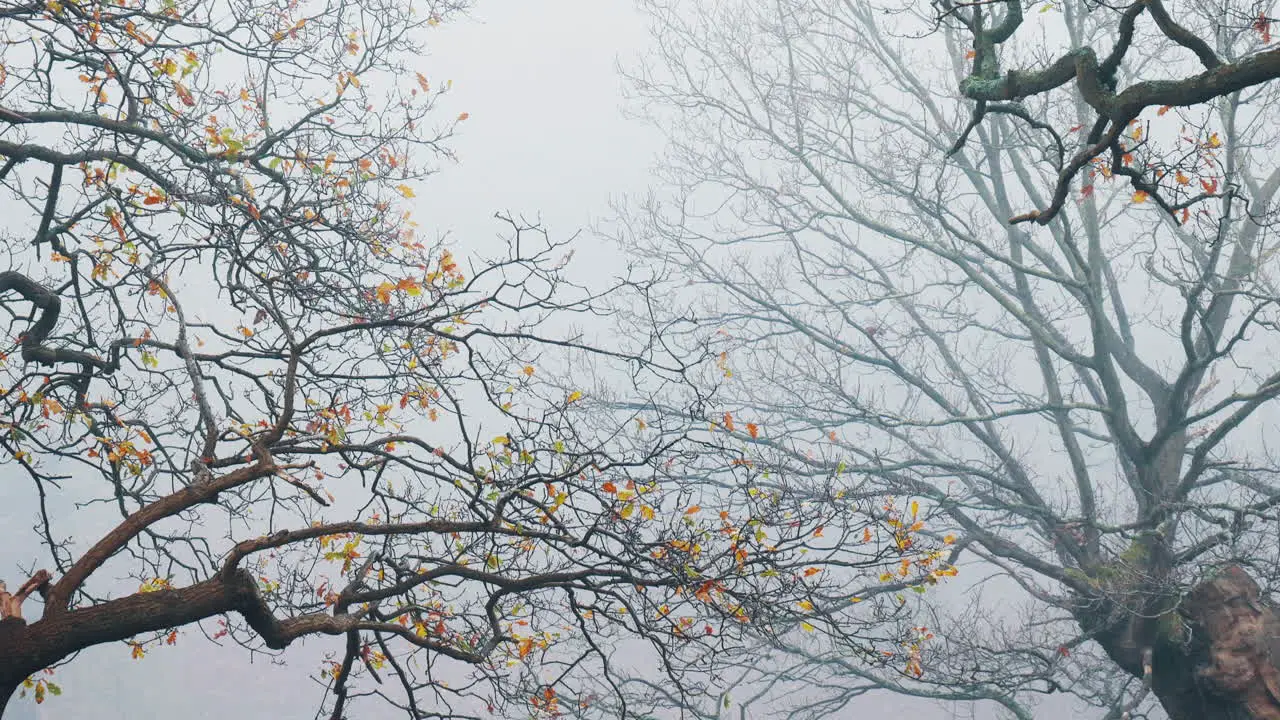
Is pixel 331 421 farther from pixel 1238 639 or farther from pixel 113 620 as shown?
pixel 1238 639

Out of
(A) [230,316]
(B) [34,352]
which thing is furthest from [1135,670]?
(A) [230,316]

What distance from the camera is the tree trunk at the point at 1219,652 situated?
7523 mm

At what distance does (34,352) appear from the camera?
5.89m

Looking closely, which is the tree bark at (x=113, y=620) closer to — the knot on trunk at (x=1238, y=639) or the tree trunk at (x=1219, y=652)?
the tree trunk at (x=1219, y=652)

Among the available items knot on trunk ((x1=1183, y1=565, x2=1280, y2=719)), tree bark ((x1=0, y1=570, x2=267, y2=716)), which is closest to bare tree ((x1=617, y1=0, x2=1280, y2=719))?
knot on trunk ((x1=1183, y1=565, x2=1280, y2=719))

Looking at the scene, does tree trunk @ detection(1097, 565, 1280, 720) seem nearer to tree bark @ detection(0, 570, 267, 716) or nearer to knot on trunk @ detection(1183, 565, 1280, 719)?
knot on trunk @ detection(1183, 565, 1280, 719)

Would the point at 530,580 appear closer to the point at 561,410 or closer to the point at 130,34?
the point at 561,410

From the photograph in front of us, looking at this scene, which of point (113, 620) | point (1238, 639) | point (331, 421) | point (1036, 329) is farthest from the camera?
point (1036, 329)

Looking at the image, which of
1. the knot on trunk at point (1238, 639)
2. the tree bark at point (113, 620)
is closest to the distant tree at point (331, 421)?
→ the tree bark at point (113, 620)

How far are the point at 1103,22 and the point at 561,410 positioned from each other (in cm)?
954

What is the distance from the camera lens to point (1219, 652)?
25.3 ft

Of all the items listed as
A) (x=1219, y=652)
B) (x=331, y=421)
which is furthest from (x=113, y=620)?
(x=1219, y=652)

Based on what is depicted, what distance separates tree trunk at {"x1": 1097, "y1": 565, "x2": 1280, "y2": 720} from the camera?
752 centimetres

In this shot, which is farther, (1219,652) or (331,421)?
(1219,652)
